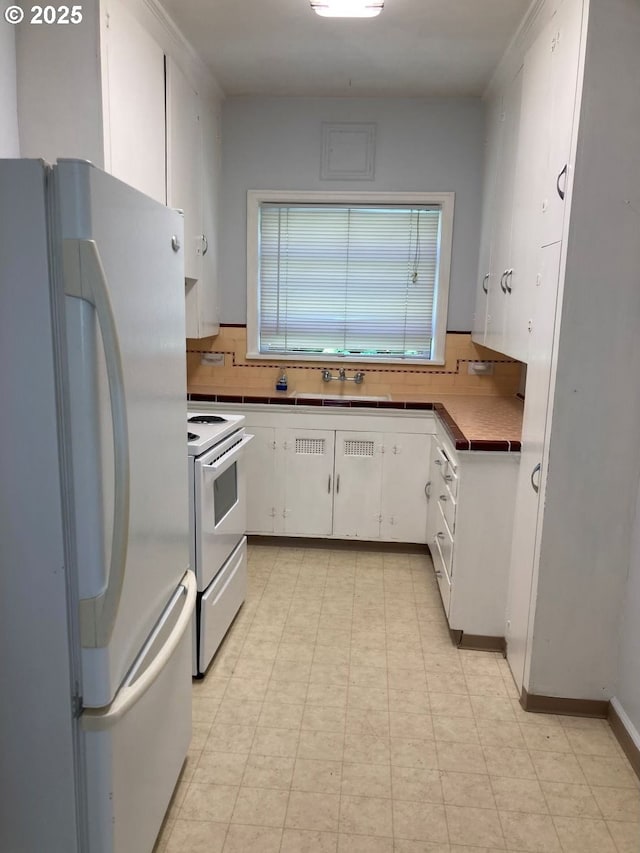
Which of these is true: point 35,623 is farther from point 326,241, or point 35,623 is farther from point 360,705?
point 326,241

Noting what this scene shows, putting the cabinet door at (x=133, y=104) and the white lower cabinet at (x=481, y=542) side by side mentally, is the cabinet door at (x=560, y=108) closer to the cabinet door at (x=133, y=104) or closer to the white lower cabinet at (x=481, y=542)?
the white lower cabinet at (x=481, y=542)

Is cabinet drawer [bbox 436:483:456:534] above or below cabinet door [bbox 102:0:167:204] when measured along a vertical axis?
below

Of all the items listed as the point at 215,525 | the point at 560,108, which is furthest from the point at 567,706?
the point at 560,108

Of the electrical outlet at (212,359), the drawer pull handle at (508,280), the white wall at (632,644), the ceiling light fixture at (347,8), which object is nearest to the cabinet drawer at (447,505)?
the white wall at (632,644)

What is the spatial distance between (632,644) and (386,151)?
3046mm

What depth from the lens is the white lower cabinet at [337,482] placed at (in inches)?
143

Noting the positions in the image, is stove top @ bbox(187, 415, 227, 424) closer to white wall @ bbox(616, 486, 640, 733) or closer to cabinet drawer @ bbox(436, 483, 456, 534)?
cabinet drawer @ bbox(436, 483, 456, 534)

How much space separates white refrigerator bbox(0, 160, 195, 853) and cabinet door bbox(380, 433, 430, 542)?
91.1 inches

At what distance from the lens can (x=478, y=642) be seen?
2713 mm

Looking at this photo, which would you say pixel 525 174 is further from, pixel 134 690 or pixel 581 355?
pixel 134 690

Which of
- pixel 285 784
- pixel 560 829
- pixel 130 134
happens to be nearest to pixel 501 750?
pixel 560 829

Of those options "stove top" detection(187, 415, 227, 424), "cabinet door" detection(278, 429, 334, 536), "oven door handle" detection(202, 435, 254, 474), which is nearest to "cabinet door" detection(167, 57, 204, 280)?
"stove top" detection(187, 415, 227, 424)

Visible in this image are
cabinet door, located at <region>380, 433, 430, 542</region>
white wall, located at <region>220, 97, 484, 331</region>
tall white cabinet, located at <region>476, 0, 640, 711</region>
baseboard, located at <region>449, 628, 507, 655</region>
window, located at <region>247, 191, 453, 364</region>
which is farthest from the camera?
window, located at <region>247, 191, 453, 364</region>

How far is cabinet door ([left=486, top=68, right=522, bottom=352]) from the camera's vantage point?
290 cm
